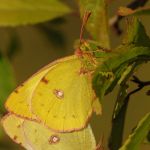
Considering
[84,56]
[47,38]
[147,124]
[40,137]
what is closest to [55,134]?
[40,137]

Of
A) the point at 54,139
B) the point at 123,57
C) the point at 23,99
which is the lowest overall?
the point at 54,139

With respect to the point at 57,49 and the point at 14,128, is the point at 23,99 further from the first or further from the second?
the point at 57,49

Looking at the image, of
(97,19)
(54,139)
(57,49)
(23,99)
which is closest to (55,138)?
(54,139)

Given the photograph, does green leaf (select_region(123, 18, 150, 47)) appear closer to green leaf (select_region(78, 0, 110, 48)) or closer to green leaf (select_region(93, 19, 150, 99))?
green leaf (select_region(93, 19, 150, 99))

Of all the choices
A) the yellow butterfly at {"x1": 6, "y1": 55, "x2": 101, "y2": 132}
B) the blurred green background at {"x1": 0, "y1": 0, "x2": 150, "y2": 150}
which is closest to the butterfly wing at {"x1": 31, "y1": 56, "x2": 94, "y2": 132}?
the yellow butterfly at {"x1": 6, "y1": 55, "x2": 101, "y2": 132}

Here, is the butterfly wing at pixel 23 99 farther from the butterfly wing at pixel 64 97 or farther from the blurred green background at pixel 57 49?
the blurred green background at pixel 57 49

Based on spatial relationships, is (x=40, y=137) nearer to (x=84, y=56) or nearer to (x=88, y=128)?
(x=88, y=128)
